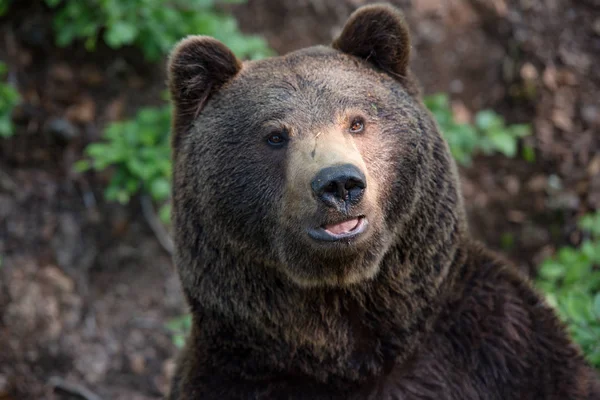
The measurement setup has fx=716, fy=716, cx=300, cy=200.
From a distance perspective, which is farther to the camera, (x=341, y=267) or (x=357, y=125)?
(x=357, y=125)

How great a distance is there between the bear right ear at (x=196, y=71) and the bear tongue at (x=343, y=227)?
3.63ft

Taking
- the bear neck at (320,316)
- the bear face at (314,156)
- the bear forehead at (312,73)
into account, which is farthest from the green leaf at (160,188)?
the bear neck at (320,316)

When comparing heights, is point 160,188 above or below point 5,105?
below

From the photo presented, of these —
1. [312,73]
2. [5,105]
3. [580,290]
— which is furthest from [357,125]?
[5,105]

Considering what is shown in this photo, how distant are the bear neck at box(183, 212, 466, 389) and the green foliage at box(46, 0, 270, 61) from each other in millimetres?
2849

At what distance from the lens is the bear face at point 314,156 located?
3125 mm

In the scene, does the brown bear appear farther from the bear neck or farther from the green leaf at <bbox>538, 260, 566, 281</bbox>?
the green leaf at <bbox>538, 260, 566, 281</bbox>

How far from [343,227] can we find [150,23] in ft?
12.2

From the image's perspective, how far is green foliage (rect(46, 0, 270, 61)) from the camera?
590 centimetres

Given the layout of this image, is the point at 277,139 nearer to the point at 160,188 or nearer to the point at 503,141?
the point at 160,188

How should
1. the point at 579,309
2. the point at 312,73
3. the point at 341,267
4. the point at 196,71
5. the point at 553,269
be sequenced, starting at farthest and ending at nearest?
the point at 553,269, the point at 579,309, the point at 196,71, the point at 312,73, the point at 341,267

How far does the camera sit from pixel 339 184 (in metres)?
2.90

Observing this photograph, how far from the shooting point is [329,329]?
136 inches

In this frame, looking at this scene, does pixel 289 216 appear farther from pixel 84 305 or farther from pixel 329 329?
pixel 84 305
